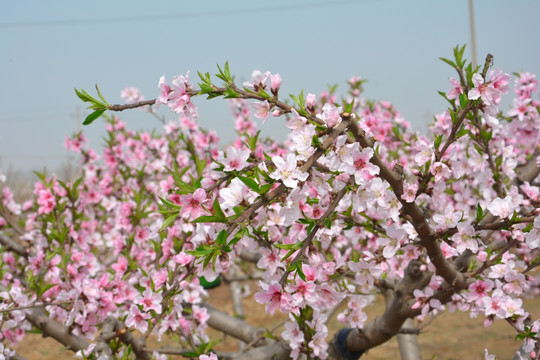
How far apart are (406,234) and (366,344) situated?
122 cm

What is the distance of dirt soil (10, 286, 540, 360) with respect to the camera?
18.9 ft

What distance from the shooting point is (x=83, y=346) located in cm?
253

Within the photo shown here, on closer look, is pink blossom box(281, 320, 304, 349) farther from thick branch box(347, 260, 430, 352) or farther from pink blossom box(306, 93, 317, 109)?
pink blossom box(306, 93, 317, 109)

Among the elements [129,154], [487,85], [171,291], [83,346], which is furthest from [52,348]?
[487,85]

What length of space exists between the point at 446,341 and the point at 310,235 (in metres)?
5.82

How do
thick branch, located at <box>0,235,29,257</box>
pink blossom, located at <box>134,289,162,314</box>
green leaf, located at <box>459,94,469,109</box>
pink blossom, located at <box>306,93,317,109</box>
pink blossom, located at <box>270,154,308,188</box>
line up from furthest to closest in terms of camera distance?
1. thick branch, located at <box>0,235,29,257</box>
2. pink blossom, located at <box>134,289,162,314</box>
3. green leaf, located at <box>459,94,469,109</box>
4. pink blossom, located at <box>306,93,317,109</box>
5. pink blossom, located at <box>270,154,308,188</box>

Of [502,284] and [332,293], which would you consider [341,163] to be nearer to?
[332,293]

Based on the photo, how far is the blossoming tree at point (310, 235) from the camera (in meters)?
1.41

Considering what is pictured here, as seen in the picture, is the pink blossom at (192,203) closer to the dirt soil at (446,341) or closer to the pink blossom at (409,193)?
the pink blossom at (409,193)

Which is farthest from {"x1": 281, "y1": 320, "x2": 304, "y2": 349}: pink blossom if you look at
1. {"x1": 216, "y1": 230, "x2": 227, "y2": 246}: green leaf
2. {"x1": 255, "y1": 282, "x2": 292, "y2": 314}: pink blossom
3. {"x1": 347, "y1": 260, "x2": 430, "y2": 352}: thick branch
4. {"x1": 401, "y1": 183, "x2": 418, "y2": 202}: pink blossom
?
{"x1": 216, "y1": 230, "x2": 227, "y2": 246}: green leaf

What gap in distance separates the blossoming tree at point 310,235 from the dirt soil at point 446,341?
235 cm

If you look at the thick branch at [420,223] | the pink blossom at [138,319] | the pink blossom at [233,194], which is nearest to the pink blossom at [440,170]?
the thick branch at [420,223]

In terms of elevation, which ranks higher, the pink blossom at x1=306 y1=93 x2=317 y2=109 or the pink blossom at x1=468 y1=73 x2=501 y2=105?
the pink blossom at x1=468 y1=73 x2=501 y2=105

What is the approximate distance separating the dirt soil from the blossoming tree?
235 centimetres
